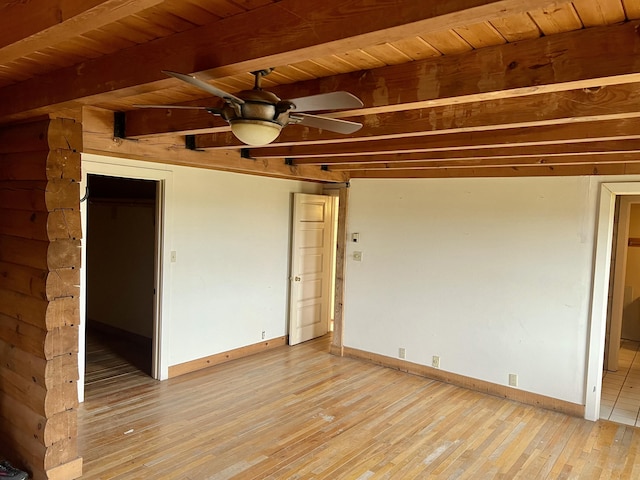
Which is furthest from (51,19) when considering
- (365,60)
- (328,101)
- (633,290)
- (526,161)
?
(633,290)

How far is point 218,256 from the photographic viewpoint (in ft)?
17.3

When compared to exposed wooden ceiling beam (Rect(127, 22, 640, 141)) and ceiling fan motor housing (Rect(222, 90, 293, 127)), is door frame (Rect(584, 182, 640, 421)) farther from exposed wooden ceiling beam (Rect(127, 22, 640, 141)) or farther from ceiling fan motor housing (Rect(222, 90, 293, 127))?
ceiling fan motor housing (Rect(222, 90, 293, 127))

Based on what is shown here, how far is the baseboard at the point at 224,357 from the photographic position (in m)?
4.94

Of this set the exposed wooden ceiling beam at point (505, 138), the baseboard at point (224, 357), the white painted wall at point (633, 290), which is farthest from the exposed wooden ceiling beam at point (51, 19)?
the white painted wall at point (633, 290)

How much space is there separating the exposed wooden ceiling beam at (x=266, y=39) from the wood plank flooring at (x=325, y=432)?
2514mm

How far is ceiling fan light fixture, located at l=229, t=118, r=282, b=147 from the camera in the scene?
181cm

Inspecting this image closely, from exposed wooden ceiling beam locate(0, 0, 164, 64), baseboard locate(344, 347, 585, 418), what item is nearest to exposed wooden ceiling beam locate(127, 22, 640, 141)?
exposed wooden ceiling beam locate(0, 0, 164, 64)

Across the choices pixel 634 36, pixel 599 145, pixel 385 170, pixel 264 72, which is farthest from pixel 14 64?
pixel 385 170

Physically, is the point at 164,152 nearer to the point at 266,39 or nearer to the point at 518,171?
the point at 266,39

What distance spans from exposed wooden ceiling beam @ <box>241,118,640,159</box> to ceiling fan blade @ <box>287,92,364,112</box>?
4.99ft

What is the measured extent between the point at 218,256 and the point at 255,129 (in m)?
3.64

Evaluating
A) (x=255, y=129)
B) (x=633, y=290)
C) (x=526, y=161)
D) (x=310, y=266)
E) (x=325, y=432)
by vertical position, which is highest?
(x=526, y=161)

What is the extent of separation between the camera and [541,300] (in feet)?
14.8

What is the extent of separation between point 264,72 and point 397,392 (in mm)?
3820
